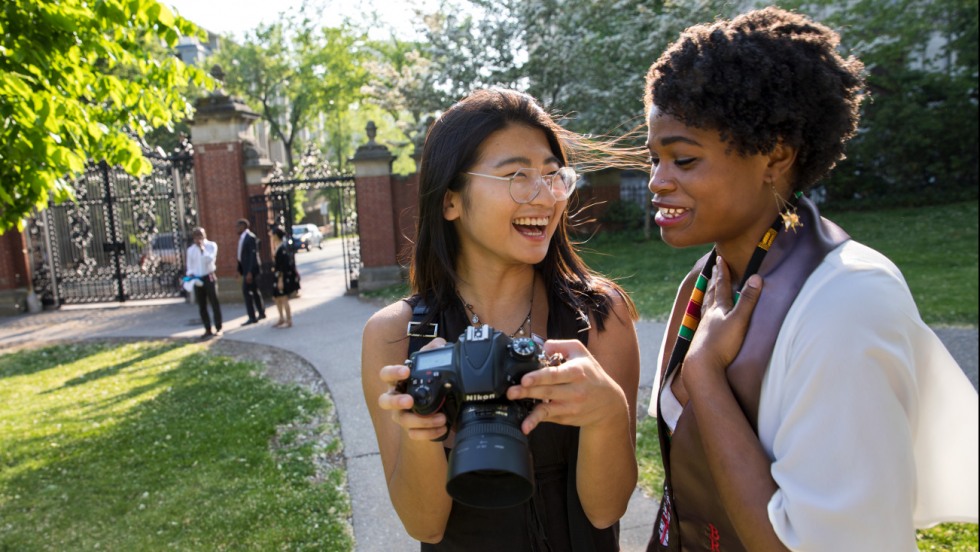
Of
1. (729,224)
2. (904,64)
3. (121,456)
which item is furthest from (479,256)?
(904,64)

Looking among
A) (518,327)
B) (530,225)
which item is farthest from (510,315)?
(530,225)

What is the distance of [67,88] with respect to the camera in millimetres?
4512

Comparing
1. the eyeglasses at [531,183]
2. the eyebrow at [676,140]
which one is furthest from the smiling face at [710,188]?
the eyeglasses at [531,183]

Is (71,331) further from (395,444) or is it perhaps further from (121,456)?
(395,444)

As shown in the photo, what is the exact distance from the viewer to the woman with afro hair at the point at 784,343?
1310 mm

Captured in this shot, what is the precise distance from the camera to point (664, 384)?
1934 mm

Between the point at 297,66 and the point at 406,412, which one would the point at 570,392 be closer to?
the point at 406,412

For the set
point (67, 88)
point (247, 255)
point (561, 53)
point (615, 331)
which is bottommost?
point (247, 255)

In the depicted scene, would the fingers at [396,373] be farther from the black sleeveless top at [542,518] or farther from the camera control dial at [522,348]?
the black sleeveless top at [542,518]

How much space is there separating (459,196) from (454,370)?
2.30 ft

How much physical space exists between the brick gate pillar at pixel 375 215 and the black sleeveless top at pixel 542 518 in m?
14.0

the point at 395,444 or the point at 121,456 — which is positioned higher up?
the point at 395,444

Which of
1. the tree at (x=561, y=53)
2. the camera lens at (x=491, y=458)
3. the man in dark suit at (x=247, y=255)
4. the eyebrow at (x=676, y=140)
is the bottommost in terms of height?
the man in dark suit at (x=247, y=255)

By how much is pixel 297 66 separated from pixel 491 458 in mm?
36691
